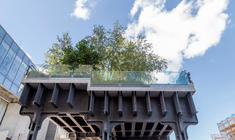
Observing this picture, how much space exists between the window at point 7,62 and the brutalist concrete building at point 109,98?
2361 centimetres

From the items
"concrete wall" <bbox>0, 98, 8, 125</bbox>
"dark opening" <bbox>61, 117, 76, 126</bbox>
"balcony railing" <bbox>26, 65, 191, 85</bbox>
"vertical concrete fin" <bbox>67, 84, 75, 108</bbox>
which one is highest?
"concrete wall" <bbox>0, 98, 8, 125</bbox>

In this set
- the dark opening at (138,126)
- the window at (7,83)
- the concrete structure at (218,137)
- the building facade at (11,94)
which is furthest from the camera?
the concrete structure at (218,137)

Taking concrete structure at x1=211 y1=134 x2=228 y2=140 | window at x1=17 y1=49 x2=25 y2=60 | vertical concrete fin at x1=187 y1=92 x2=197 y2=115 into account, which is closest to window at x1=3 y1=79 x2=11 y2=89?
window at x1=17 y1=49 x2=25 y2=60

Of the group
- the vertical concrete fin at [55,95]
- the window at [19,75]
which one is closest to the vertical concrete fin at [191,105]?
the vertical concrete fin at [55,95]

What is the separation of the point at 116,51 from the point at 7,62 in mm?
24002

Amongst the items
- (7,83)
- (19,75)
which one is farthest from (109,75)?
(19,75)

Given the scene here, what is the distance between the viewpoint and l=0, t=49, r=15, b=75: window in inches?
1148

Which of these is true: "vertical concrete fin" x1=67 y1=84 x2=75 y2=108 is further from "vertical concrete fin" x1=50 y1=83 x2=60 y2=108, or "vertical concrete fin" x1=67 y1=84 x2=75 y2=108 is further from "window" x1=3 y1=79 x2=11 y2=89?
"window" x1=3 y1=79 x2=11 y2=89

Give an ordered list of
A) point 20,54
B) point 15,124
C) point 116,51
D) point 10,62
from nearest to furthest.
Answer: point 116,51 → point 15,124 → point 10,62 → point 20,54

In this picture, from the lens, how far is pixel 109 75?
11.6 metres

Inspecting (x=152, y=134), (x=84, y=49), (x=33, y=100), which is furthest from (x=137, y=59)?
(x=33, y=100)

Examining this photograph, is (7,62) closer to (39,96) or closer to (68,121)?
(68,121)

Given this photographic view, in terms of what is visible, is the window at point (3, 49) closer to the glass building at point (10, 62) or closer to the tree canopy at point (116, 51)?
the glass building at point (10, 62)

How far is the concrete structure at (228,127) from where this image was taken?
128ft
